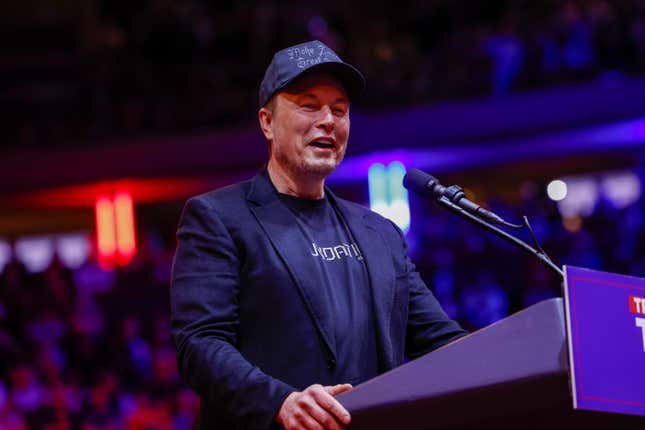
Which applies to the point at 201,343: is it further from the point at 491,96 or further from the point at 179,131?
the point at 179,131

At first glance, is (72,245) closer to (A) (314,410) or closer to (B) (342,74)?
(B) (342,74)

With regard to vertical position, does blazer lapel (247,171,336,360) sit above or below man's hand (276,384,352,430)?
above

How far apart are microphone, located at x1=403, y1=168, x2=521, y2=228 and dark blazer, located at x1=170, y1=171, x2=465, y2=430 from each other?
0.19 m

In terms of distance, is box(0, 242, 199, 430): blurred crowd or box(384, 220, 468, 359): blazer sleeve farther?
box(0, 242, 199, 430): blurred crowd

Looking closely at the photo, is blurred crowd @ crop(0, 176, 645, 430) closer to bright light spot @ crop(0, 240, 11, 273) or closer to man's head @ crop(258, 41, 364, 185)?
bright light spot @ crop(0, 240, 11, 273)

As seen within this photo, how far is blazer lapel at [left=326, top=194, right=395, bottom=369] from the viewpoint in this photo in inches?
82.6

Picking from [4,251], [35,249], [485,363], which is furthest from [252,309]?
[35,249]

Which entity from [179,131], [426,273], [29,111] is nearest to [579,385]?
[426,273]

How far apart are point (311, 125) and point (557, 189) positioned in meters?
10.1

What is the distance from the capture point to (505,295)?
738 cm

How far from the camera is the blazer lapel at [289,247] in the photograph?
6.63 ft

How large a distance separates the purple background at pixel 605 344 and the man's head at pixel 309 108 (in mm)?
725

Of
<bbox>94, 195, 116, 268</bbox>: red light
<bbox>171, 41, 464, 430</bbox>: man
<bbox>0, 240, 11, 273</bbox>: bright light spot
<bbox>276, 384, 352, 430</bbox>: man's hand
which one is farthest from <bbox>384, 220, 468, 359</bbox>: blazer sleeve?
<bbox>0, 240, 11, 273</bbox>: bright light spot

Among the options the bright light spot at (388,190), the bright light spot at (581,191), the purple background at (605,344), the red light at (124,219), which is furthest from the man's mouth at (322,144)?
the bright light spot at (581,191)
